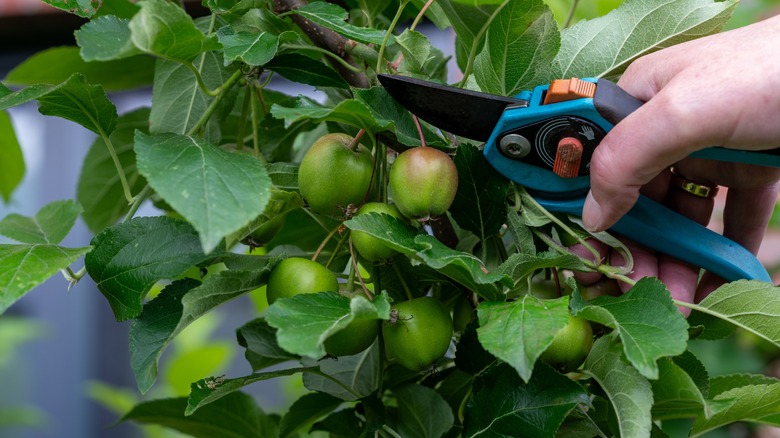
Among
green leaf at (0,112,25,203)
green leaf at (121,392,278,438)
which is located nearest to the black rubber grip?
green leaf at (121,392,278,438)

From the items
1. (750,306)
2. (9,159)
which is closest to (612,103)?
(750,306)

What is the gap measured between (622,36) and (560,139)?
0.09m

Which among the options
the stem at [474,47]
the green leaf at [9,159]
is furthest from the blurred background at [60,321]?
the stem at [474,47]

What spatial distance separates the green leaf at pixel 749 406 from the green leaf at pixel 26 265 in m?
0.33

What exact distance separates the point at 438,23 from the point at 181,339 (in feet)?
3.09

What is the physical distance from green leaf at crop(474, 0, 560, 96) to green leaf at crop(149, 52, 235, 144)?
0.53 feet

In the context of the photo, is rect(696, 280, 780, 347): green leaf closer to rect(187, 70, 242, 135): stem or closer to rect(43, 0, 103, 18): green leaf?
rect(187, 70, 242, 135): stem

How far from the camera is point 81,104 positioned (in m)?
0.43

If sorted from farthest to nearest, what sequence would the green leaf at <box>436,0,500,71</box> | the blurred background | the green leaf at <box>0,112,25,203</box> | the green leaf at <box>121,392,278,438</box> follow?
the blurred background < the green leaf at <box>0,112,25,203</box> < the green leaf at <box>121,392,278,438</box> < the green leaf at <box>436,0,500,71</box>

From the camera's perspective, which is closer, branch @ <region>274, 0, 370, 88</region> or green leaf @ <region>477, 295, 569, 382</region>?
green leaf @ <region>477, 295, 569, 382</region>

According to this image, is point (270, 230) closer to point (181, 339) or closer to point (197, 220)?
point (197, 220)

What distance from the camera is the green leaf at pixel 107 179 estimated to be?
615 millimetres

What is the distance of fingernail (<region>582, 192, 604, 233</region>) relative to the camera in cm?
41

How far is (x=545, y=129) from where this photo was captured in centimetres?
41
